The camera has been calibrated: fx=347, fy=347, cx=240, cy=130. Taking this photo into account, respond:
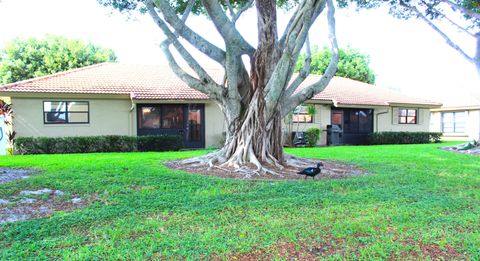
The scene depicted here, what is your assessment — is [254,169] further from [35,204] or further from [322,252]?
[322,252]

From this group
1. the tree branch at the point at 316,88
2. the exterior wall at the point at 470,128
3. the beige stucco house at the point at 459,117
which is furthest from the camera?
the beige stucco house at the point at 459,117

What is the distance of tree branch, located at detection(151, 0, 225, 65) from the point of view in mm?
8078

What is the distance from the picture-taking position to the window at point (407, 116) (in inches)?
948

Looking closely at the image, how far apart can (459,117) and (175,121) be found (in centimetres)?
2399

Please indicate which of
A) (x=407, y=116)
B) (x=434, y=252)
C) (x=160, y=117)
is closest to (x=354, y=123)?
(x=407, y=116)

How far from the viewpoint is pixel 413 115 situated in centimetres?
2459

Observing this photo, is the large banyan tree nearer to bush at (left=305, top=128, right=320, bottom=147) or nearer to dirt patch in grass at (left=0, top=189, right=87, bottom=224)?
dirt patch in grass at (left=0, top=189, right=87, bottom=224)

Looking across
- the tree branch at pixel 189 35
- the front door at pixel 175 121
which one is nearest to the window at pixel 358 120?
the front door at pixel 175 121

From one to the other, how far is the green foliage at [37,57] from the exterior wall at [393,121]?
85.3ft

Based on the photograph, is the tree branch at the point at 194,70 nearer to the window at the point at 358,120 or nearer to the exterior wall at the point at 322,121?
the exterior wall at the point at 322,121

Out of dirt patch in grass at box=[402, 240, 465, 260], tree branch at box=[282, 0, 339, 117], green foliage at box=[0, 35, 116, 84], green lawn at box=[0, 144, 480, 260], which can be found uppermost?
green foliage at box=[0, 35, 116, 84]

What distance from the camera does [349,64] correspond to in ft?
124

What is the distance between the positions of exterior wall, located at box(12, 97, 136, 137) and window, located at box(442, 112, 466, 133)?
26.0m

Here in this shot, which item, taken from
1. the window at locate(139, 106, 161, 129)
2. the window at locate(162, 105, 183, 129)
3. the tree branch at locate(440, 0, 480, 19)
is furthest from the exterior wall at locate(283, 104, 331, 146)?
the tree branch at locate(440, 0, 480, 19)
